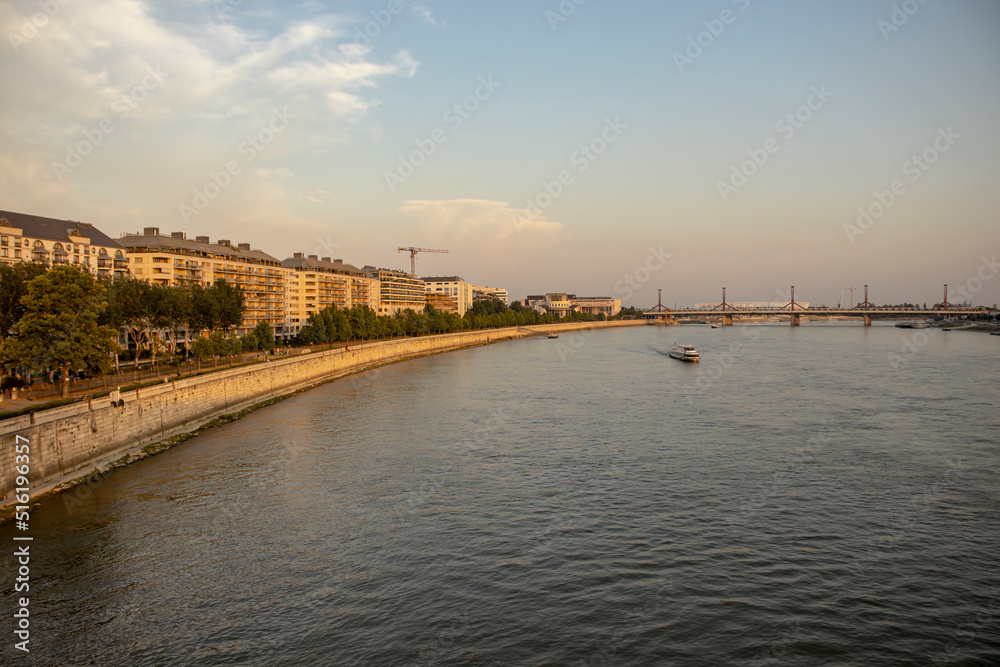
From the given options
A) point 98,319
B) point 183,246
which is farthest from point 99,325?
point 183,246

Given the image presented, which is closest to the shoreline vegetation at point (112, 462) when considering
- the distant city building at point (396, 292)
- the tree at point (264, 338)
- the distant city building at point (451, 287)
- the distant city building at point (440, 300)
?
the tree at point (264, 338)

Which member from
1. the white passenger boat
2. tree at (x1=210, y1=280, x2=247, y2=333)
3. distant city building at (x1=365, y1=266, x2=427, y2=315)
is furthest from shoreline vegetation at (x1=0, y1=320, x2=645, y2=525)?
distant city building at (x1=365, y1=266, x2=427, y2=315)

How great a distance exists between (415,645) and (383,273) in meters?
124

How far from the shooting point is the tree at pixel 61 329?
27016mm

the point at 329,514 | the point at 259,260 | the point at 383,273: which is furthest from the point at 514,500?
the point at 383,273

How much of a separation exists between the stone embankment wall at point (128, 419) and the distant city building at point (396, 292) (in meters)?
80.2

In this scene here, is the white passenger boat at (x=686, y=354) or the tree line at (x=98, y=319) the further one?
the white passenger boat at (x=686, y=354)

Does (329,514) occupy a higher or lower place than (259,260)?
lower

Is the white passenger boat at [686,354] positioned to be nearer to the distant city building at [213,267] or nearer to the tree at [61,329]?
the distant city building at [213,267]

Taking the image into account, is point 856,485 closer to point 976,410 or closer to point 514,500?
point 514,500

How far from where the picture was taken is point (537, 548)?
14.7 m

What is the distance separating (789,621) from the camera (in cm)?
1143

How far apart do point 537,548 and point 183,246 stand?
7216cm

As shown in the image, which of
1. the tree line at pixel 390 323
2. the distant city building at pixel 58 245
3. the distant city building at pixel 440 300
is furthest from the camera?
the distant city building at pixel 440 300
